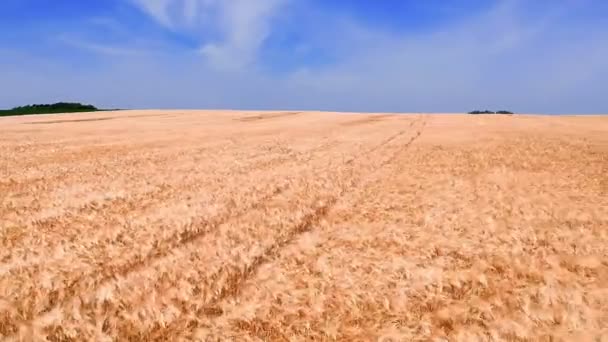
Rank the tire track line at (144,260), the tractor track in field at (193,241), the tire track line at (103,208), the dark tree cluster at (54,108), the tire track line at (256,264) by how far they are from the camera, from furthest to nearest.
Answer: the dark tree cluster at (54,108), the tire track line at (103,208), the tractor track in field at (193,241), the tire track line at (144,260), the tire track line at (256,264)

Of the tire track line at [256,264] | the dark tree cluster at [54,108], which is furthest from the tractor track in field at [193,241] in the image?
the dark tree cluster at [54,108]

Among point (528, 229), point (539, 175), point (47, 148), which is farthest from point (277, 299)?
point (47, 148)

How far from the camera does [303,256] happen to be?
5883 mm

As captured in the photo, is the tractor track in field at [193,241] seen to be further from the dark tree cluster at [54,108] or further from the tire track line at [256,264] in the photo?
the dark tree cluster at [54,108]

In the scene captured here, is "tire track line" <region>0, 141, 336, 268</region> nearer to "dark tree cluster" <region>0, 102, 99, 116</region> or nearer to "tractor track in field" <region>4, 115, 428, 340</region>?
"tractor track in field" <region>4, 115, 428, 340</region>

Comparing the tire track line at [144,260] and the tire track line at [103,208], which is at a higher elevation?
the tire track line at [103,208]

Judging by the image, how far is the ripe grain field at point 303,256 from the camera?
4.09m

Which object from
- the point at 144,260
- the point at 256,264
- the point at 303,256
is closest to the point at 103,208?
the point at 144,260

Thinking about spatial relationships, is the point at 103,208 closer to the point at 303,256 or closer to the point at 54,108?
the point at 303,256

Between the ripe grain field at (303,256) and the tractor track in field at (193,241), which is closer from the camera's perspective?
the ripe grain field at (303,256)

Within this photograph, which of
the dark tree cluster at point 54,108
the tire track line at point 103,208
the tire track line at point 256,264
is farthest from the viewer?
the dark tree cluster at point 54,108

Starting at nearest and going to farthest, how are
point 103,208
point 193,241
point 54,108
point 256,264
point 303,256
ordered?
point 256,264 → point 303,256 → point 193,241 → point 103,208 → point 54,108

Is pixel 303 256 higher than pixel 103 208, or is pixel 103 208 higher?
pixel 103 208

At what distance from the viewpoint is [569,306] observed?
173 inches
